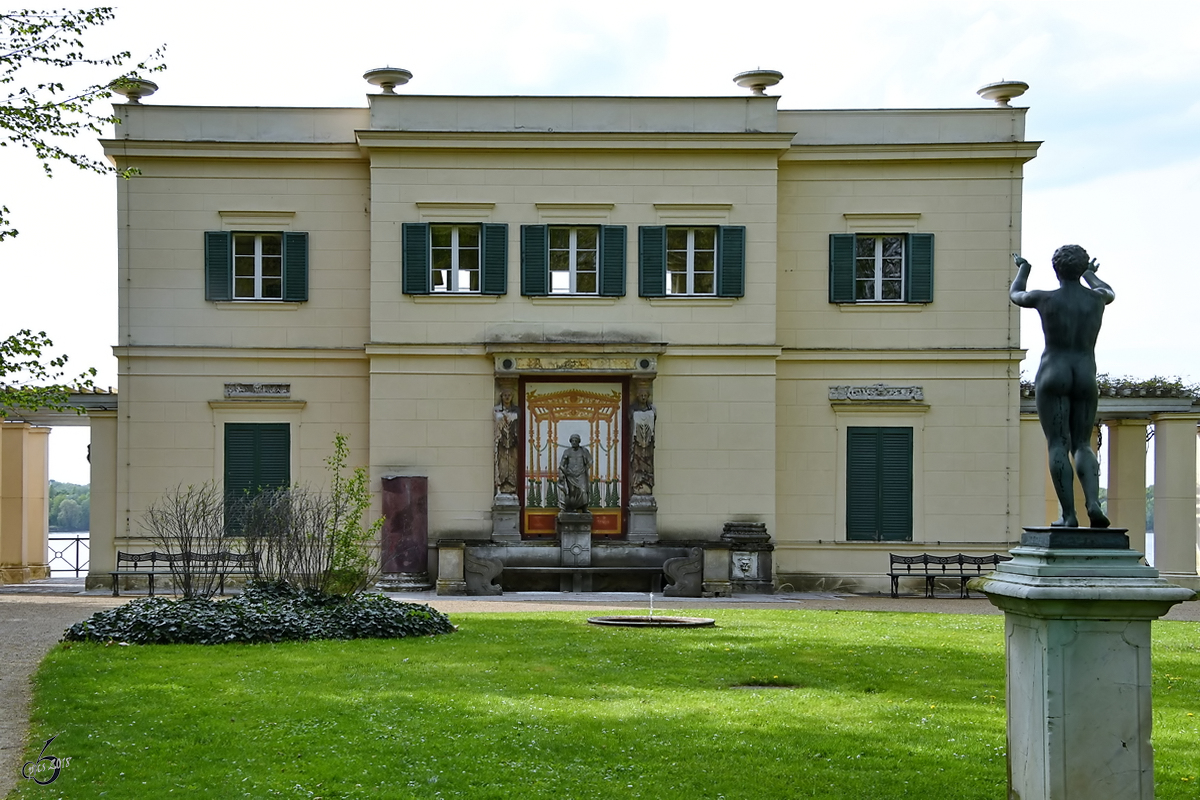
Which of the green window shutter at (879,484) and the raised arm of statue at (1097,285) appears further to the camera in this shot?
the green window shutter at (879,484)

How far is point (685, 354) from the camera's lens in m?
24.5

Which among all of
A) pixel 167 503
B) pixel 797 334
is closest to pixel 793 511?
pixel 797 334

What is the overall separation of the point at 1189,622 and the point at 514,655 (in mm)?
10382

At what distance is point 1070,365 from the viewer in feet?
23.6

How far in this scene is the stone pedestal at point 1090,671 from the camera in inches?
265

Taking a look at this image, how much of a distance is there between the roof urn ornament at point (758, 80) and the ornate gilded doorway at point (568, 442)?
6.00 m

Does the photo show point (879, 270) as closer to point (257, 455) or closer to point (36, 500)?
point (257, 455)

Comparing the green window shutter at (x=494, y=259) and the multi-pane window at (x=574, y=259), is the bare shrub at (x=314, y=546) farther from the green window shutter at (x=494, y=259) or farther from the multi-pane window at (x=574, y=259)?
the multi-pane window at (x=574, y=259)

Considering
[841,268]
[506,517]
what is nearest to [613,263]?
[841,268]

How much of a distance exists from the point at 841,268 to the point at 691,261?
2.83 meters

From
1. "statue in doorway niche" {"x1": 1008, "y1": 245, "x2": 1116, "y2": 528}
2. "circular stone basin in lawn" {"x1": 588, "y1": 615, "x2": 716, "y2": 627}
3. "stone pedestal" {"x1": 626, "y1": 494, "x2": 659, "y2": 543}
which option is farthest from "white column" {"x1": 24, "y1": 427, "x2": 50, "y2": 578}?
"statue in doorway niche" {"x1": 1008, "y1": 245, "x2": 1116, "y2": 528}

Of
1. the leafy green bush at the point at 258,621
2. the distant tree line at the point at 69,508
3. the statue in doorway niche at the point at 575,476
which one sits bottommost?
the distant tree line at the point at 69,508

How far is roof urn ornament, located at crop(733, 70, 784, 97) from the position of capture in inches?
982

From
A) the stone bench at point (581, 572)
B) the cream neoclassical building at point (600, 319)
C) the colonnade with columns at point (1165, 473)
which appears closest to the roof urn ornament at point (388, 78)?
the cream neoclassical building at point (600, 319)
